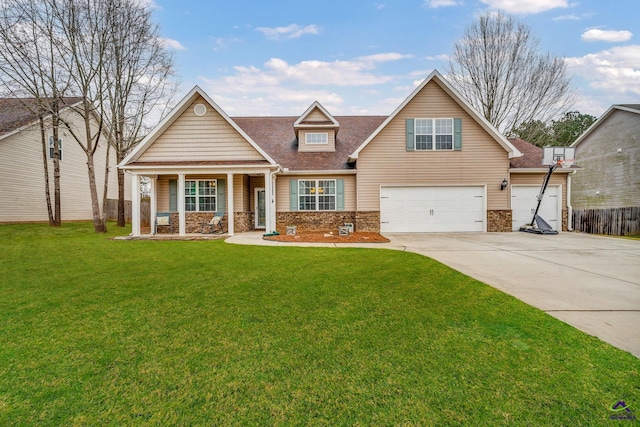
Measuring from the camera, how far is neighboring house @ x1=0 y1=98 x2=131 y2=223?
1677cm

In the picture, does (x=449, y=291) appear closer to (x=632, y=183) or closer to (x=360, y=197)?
(x=360, y=197)

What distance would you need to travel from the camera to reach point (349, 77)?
19188mm

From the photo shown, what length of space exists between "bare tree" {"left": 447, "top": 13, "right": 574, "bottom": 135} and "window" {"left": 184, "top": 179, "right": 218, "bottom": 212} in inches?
711

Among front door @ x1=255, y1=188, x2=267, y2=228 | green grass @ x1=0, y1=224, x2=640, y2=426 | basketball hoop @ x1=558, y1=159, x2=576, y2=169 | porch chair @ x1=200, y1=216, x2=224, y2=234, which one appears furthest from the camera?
front door @ x1=255, y1=188, x2=267, y2=228

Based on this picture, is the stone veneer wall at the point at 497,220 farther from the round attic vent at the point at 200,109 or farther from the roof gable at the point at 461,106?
the round attic vent at the point at 200,109

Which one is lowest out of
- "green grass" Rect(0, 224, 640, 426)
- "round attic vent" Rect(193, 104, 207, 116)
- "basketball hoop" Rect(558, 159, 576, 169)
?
"green grass" Rect(0, 224, 640, 426)

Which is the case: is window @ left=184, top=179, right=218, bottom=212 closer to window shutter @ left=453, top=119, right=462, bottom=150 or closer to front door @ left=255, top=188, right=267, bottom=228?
front door @ left=255, top=188, right=267, bottom=228

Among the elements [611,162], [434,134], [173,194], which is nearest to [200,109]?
[173,194]

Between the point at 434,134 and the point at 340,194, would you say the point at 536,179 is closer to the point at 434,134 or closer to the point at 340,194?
the point at 434,134

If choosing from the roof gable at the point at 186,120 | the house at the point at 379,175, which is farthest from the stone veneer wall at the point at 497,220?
the roof gable at the point at 186,120

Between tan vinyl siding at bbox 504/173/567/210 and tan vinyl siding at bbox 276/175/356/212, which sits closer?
tan vinyl siding at bbox 504/173/567/210

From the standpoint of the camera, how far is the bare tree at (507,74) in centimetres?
1959

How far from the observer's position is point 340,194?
1436cm

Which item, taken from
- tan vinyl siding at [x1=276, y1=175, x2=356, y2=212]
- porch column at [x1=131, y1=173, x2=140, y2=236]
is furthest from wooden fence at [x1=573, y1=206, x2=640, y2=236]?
porch column at [x1=131, y1=173, x2=140, y2=236]
